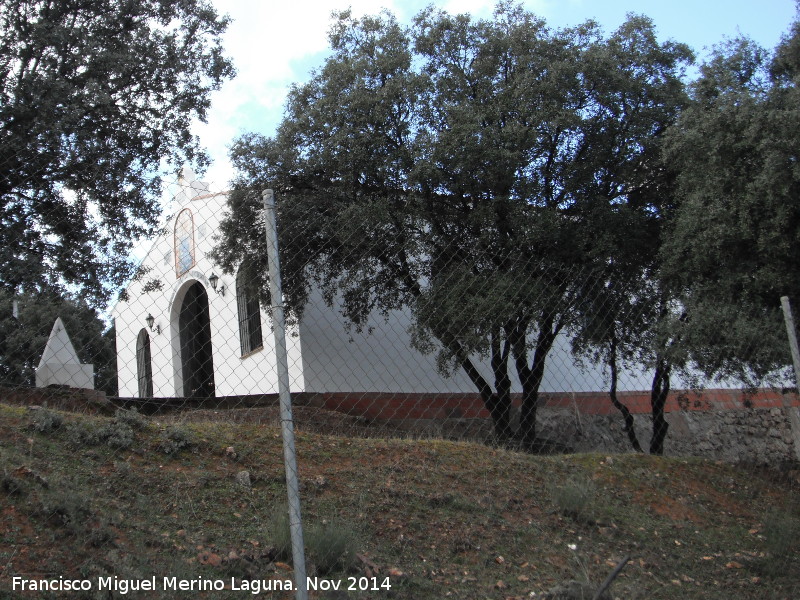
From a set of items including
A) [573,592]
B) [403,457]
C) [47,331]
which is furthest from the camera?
[47,331]

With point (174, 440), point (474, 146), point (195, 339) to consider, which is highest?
point (474, 146)

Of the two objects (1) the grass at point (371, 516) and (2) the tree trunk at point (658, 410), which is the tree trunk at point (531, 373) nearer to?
(1) the grass at point (371, 516)

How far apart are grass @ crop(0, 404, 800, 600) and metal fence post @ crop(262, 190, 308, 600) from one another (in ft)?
3.56

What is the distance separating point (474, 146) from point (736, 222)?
3257 mm

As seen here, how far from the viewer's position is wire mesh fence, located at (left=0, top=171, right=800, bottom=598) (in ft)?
13.4

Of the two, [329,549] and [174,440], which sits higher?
[174,440]

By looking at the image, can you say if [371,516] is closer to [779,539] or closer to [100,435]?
[100,435]

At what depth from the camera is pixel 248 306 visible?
1052cm

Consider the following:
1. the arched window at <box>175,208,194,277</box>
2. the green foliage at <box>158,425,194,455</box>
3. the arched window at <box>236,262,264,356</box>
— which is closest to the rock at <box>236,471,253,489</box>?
the green foliage at <box>158,425,194,455</box>

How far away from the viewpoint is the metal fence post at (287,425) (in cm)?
280

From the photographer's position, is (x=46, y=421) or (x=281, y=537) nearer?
(x=281, y=537)

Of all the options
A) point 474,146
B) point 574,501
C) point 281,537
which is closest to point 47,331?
point 474,146

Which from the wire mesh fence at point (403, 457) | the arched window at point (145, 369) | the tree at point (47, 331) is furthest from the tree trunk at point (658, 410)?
the arched window at point (145, 369)

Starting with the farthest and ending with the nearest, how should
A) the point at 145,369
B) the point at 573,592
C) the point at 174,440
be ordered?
the point at 145,369 → the point at 174,440 → the point at 573,592
